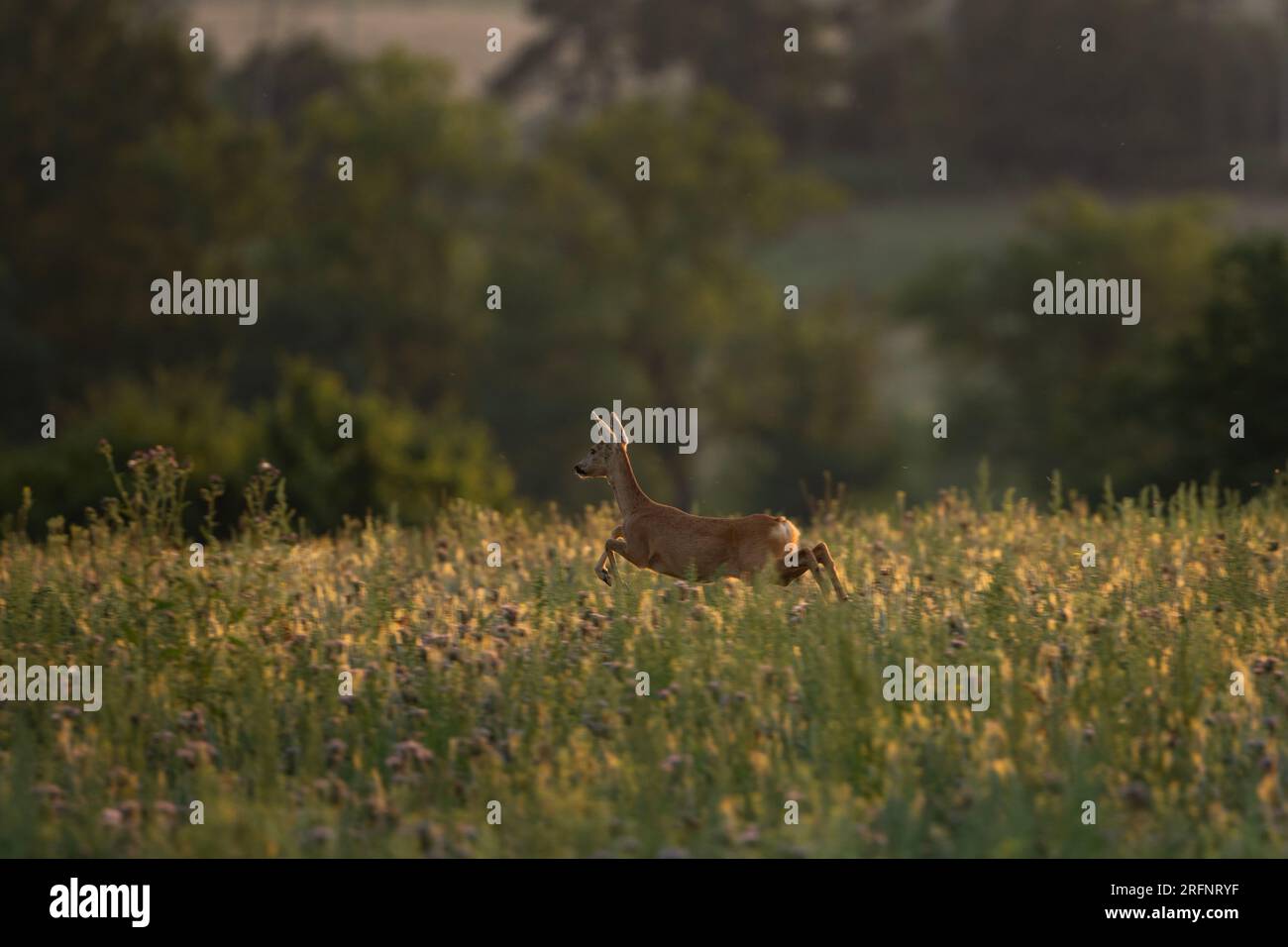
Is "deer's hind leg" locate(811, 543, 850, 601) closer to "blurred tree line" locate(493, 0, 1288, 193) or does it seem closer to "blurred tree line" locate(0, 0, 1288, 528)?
"blurred tree line" locate(0, 0, 1288, 528)

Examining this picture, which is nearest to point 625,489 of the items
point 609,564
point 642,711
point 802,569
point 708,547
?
point 609,564

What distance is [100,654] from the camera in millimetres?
10164

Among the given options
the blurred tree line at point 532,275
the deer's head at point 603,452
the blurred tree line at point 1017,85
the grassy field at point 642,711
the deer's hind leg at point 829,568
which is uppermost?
the blurred tree line at point 1017,85

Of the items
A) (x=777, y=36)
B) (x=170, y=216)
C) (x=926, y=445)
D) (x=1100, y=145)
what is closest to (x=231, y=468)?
(x=170, y=216)

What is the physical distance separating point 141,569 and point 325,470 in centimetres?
2630

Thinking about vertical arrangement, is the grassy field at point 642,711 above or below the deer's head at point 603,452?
below

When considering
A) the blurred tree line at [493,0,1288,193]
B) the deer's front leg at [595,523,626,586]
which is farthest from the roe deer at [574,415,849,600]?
the blurred tree line at [493,0,1288,193]

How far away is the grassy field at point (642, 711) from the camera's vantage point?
7.50 metres

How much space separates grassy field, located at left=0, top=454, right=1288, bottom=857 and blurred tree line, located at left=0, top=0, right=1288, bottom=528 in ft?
125

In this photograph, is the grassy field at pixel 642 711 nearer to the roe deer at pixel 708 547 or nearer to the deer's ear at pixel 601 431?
the roe deer at pixel 708 547

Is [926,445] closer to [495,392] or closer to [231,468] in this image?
[495,392]

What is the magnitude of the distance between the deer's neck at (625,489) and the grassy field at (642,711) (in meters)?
0.51

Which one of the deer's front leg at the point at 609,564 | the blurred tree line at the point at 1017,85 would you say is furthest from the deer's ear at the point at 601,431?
the blurred tree line at the point at 1017,85

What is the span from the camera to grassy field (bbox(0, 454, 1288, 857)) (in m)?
7.50
